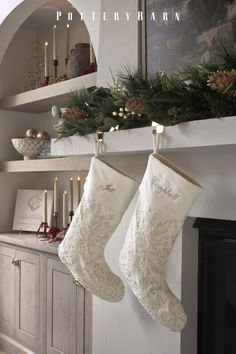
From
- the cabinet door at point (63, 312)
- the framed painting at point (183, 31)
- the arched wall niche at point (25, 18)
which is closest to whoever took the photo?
the framed painting at point (183, 31)

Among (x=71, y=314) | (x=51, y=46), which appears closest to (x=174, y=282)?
(x=71, y=314)

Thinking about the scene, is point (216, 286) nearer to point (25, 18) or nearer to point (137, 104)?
point (137, 104)

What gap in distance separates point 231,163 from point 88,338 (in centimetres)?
131

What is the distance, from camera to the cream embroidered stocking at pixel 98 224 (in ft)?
5.49

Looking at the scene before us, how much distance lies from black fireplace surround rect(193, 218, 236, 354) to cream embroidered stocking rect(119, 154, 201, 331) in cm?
27

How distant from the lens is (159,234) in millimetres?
1457

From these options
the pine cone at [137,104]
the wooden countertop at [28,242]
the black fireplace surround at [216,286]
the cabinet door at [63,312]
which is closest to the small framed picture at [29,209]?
the wooden countertop at [28,242]

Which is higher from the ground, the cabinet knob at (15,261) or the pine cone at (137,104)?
the pine cone at (137,104)

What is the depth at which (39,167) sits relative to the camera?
2684 millimetres

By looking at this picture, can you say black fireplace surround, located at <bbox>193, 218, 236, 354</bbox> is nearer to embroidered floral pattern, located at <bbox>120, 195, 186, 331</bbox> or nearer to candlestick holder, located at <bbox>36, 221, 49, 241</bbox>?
embroidered floral pattern, located at <bbox>120, 195, 186, 331</bbox>

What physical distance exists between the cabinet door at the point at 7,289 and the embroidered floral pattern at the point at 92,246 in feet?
4.06

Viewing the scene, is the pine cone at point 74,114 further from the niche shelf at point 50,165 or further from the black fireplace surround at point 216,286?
the black fireplace surround at point 216,286

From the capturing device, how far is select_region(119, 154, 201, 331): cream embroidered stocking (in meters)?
1.43

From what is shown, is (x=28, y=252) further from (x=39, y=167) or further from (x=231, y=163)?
(x=231, y=163)
